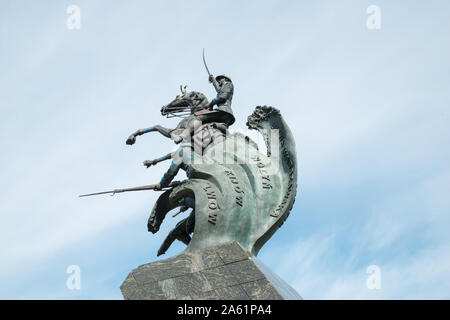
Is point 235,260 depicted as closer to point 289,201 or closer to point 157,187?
point 289,201

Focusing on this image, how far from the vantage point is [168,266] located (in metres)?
12.3

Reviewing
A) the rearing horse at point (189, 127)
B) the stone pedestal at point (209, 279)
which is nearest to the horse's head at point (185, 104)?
the rearing horse at point (189, 127)

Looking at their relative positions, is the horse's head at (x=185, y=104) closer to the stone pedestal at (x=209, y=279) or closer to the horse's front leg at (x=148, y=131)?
the horse's front leg at (x=148, y=131)

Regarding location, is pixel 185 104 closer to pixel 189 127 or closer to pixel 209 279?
pixel 189 127

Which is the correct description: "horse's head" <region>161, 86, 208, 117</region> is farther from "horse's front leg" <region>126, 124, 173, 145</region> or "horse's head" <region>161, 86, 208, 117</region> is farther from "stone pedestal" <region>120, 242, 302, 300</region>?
"stone pedestal" <region>120, 242, 302, 300</region>

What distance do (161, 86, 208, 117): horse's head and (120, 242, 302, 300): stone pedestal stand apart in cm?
416

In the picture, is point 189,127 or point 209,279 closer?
point 209,279

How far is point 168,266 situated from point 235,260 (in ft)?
3.67

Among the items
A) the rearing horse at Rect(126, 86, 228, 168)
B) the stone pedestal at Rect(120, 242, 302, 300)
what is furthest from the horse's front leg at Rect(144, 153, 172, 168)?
the stone pedestal at Rect(120, 242, 302, 300)

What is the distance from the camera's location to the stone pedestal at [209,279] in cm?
1150

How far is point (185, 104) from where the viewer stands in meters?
16.0

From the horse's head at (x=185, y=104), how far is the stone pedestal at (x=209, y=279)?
416 cm

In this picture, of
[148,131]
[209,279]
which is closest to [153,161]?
[148,131]

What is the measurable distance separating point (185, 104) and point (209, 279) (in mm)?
5173
